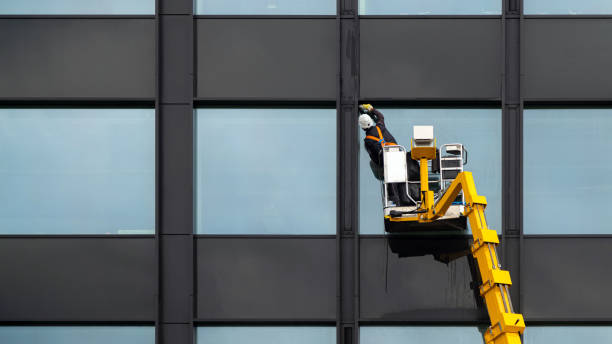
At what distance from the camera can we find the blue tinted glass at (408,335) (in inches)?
445

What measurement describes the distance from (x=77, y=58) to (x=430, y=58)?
258 inches

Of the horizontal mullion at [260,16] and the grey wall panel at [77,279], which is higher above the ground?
the horizontal mullion at [260,16]

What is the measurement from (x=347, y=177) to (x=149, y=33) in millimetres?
4544

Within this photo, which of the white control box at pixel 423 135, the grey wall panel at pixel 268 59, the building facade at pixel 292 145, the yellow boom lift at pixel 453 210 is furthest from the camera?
the grey wall panel at pixel 268 59

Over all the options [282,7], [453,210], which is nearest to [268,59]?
[282,7]

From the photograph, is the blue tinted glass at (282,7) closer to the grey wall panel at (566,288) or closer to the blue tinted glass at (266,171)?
the blue tinted glass at (266,171)

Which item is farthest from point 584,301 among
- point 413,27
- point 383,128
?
point 413,27

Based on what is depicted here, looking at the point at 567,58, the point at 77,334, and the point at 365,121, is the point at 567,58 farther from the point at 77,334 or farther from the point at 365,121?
the point at 77,334

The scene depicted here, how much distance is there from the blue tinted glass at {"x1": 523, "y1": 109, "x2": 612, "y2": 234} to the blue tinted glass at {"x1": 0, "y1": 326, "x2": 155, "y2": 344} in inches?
293

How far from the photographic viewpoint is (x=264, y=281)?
11.2 meters

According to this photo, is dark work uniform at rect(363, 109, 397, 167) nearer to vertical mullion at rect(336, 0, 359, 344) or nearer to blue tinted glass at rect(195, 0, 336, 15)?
vertical mullion at rect(336, 0, 359, 344)

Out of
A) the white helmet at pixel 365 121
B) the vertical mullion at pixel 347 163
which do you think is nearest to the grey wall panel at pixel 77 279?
the vertical mullion at pixel 347 163

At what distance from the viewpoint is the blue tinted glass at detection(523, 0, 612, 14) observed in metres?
11.7

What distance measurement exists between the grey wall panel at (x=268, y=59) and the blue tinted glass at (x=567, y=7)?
375 centimetres
